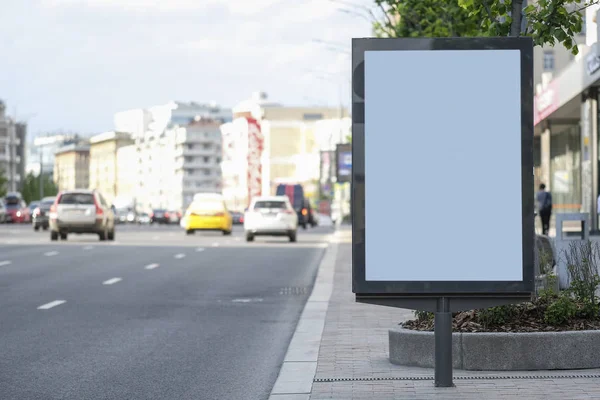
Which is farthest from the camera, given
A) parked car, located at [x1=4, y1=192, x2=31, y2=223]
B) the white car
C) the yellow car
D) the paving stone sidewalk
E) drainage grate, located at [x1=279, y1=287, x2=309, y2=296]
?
parked car, located at [x1=4, y1=192, x2=31, y2=223]

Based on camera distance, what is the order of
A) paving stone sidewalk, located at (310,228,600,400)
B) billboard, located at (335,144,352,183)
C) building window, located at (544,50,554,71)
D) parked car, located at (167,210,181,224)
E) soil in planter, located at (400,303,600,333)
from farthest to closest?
parked car, located at (167,210,181,224), building window, located at (544,50,554,71), billboard, located at (335,144,352,183), soil in planter, located at (400,303,600,333), paving stone sidewalk, located at (310,228,600,400)

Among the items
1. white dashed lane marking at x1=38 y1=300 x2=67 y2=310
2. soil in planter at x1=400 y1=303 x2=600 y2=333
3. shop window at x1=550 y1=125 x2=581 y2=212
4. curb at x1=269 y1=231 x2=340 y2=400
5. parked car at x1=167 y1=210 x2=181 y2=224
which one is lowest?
parked car at x1=167 y1=210 x2=181 y2=224

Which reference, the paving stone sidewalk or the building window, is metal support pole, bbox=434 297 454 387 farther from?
the building window

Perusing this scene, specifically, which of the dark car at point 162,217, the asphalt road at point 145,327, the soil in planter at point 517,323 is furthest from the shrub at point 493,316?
the dark car at point 162,217

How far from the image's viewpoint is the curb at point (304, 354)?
30.6ft

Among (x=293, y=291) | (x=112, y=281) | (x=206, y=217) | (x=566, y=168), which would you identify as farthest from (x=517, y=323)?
(x=206, y=217)

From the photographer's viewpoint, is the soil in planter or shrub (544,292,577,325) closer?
the soil in planter

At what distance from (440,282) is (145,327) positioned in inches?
266

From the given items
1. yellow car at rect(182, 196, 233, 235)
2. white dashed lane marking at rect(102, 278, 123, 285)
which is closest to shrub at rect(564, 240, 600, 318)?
white dashed lane marking at rect(102, 278, 123, 285)

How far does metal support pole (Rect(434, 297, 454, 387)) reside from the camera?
8.78 m

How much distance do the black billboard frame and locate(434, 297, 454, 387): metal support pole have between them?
63mm

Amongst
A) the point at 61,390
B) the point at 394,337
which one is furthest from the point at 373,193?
the point at 61,390

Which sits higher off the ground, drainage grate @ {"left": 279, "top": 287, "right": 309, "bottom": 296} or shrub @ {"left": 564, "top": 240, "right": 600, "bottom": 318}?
shrub @ {"left": 564, "top": 240, "right": 600, "bottom": 318}

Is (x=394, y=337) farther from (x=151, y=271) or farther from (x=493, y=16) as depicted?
(x=151, y=271)
